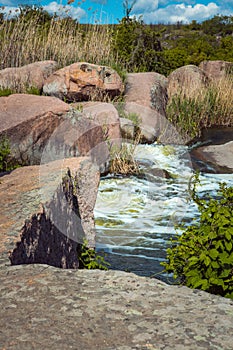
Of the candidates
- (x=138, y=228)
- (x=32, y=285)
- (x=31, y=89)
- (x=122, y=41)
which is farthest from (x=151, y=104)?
(x=32, y=285)

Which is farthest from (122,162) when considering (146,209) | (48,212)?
(48,212)

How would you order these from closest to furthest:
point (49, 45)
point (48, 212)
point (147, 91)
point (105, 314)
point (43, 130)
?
point (105, 314), point (48, 212), point (43, 130), point (147, 91), point (49, 45)

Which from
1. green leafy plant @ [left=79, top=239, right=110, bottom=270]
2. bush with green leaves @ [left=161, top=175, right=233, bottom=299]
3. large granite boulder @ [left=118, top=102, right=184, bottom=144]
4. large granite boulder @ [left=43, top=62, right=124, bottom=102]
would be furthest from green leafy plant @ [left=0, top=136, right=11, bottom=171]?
large granite boulder @ [left=43, top=62, right=124, bottom=102]

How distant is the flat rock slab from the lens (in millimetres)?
1622

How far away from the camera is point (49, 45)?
476 inches

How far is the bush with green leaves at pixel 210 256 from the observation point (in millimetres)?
2529

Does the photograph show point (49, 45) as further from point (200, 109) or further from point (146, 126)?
point (200, 109)

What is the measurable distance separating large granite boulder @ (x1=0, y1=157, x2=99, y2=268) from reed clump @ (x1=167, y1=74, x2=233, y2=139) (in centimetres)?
709

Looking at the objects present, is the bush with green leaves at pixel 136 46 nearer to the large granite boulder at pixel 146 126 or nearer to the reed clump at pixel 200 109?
the reed clump at pixel 200 109

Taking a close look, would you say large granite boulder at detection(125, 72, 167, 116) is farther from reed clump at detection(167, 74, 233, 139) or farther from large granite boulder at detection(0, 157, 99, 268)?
large granite boulder at detection(0, 157, 99, 268)

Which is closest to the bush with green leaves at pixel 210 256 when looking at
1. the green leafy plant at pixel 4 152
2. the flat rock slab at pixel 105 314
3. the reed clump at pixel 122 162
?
the flat rock slab at pixel 105 314

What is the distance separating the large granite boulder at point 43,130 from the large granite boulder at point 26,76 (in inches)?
123

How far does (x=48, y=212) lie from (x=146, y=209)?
3.30m

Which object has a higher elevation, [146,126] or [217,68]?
[217,68]
